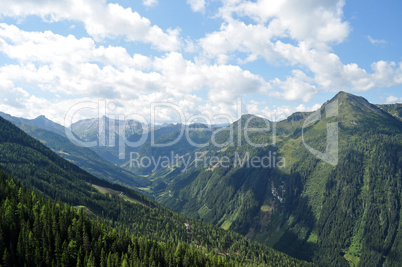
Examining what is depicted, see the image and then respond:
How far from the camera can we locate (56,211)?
4670 inches

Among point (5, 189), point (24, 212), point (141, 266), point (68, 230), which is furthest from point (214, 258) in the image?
point (5, 189)

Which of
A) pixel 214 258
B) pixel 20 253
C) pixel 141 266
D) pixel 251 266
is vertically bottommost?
pixel 251 266

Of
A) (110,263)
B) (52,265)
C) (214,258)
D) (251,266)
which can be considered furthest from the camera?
(251,266)

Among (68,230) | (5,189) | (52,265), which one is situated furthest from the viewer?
(5,189)

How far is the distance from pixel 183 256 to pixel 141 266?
118 ft

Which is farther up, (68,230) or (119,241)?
(68,230)

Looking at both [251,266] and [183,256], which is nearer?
[183,256]

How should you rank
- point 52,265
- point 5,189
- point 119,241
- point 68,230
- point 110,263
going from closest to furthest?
point 52,265, point 110,263, point 68,230, point 119,241, point 5,189

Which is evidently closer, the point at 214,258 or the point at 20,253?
the point at 20,253

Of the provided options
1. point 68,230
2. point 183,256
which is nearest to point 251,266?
point 183,256

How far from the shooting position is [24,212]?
11244cm

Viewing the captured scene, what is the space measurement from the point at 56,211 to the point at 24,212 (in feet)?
42.2

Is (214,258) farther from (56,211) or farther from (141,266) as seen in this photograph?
(56,211)

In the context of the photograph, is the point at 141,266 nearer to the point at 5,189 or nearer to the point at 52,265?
the point at 52,265
